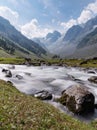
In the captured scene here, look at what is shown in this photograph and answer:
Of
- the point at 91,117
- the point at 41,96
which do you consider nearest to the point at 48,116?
the point at 91,117

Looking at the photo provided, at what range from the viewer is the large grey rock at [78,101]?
128 feet

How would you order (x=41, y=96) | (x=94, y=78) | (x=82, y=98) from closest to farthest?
(x=82, y=98) → (x=41, y=96) → (x=94, y=78)

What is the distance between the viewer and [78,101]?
129ft

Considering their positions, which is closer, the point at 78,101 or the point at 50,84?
the point at 78,101

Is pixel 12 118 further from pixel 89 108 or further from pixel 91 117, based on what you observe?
pixel 89 108

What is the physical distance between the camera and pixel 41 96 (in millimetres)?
46688

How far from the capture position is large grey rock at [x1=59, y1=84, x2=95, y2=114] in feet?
128

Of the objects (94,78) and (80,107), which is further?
(94,78)

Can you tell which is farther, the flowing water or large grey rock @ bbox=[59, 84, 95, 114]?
the flowing water

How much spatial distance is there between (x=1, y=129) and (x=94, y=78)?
64900 mm

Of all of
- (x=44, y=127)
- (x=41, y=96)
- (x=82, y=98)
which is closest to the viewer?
(x=44, y=127)

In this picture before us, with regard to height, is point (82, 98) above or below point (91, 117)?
above

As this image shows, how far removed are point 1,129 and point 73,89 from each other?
91.9ft

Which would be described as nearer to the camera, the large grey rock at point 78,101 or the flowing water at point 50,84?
the large grey rock at point 78,101
